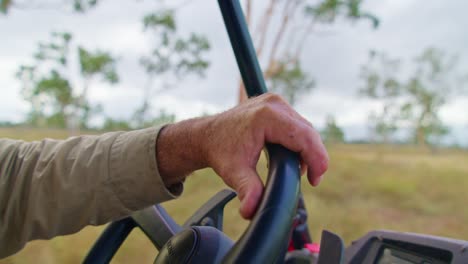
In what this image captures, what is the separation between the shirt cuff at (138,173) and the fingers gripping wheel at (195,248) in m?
0.09

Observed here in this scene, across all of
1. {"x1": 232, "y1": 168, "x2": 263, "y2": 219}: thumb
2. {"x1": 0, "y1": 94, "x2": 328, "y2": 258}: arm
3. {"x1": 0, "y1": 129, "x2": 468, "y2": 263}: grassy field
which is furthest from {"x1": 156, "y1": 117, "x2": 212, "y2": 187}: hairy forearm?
{"x1": 0, "y1": 129, "x2": 468, "y2": 263}: grassy field

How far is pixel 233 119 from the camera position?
51 cm

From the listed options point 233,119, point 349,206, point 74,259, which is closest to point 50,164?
point 233,119

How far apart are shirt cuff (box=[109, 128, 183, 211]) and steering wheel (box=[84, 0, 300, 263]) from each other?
69 millimetres

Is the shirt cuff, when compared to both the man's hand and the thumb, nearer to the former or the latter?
the man's hand

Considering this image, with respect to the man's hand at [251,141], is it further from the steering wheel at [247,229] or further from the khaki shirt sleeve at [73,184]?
the khaki shirt sleeve at [73,184]

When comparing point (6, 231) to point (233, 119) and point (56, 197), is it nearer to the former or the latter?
point (56, 197)

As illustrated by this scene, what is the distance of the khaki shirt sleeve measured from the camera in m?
0.65

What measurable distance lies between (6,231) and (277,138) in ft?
1.79

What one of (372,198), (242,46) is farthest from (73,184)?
(372,198)

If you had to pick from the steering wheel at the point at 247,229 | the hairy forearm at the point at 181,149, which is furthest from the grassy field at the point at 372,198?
the hairy forearm at the point at 181,149

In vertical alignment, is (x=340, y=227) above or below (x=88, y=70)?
below

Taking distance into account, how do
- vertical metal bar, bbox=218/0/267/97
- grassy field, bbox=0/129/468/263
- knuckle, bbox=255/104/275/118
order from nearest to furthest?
1. knuckle, bbox=255/104/275/118
2. vertical metal bar, bbox=218/0/267/97
3. grassy field, bbox=0/129/468/263

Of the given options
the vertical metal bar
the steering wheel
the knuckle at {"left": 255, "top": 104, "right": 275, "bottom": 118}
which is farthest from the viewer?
the vertical metal bar
